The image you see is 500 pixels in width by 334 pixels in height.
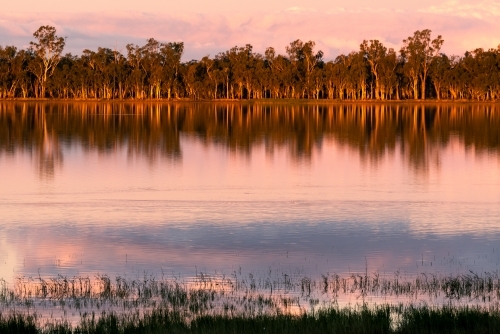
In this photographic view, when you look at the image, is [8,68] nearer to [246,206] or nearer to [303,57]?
[303,57]

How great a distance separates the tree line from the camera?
123750 millimetres

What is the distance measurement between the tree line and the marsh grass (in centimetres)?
11133

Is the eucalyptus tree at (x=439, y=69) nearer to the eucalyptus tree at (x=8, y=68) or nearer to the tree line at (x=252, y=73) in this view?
the tree line at (x=252, y=73)

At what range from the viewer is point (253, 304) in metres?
12.2

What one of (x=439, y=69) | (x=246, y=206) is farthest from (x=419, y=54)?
(x=246, y=206)

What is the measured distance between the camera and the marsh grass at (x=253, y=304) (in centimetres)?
1009

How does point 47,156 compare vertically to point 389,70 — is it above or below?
below

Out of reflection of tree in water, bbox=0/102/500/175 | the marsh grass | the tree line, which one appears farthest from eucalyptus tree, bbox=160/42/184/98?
the marsh grass

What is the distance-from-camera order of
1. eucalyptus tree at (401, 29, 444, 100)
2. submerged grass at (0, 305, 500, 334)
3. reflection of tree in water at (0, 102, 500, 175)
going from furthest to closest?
eucalyptus tree at (401, 29, 444, 100) → reflection of tree in water at (0, 102, 500, 175) → submerged grass at (0, 305, 500, 334)

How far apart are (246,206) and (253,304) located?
10825 mm

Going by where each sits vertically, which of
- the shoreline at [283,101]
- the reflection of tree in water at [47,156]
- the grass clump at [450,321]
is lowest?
the grass clump at [450,321]

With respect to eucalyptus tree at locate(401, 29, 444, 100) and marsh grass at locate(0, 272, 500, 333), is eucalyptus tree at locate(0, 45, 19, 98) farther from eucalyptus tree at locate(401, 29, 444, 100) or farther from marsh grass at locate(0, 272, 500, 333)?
marsh grass at locate(0, 272, 500, 333)

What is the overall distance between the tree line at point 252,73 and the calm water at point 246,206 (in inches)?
3104

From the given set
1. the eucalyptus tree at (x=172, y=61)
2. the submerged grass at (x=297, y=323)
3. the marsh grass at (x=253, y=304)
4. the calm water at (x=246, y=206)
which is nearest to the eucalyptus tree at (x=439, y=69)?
the eucalyptus tree at (x=172, y=61)
